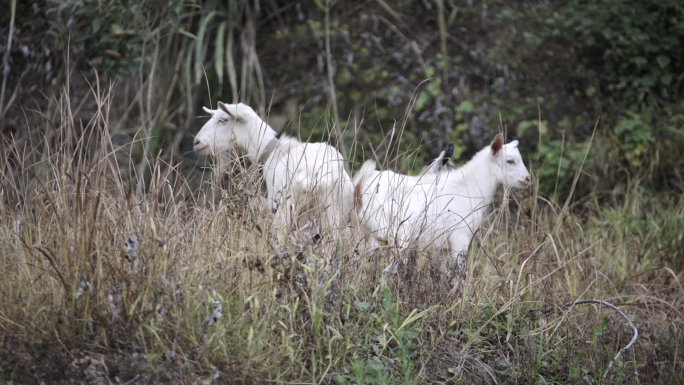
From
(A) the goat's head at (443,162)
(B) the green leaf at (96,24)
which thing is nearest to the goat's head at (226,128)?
(A) the goat's head at (443,162)

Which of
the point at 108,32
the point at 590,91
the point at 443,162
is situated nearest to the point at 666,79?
the point at 590,91

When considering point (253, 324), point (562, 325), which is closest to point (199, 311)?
point (253, 324)

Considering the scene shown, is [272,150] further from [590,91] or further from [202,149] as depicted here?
[590,91]

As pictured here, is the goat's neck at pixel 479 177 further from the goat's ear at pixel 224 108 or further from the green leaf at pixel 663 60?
the green leaf at pixel 663 60

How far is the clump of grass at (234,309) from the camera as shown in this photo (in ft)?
8.36

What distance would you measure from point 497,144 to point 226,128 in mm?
1733

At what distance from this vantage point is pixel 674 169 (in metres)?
6.44

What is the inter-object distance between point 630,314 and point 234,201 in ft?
8.93

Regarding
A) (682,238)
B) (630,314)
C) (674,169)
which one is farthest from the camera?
(674,169)

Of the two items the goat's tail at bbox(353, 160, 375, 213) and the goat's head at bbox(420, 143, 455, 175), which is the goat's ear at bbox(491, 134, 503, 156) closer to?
the goat's head at bbox(420, 143, 455, 175)

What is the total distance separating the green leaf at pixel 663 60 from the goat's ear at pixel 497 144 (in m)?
3.79

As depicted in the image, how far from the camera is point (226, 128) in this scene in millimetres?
4125

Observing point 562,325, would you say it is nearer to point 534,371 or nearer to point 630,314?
point 534,371

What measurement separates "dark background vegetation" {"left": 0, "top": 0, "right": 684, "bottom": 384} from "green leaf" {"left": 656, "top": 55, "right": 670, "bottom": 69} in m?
0.03
